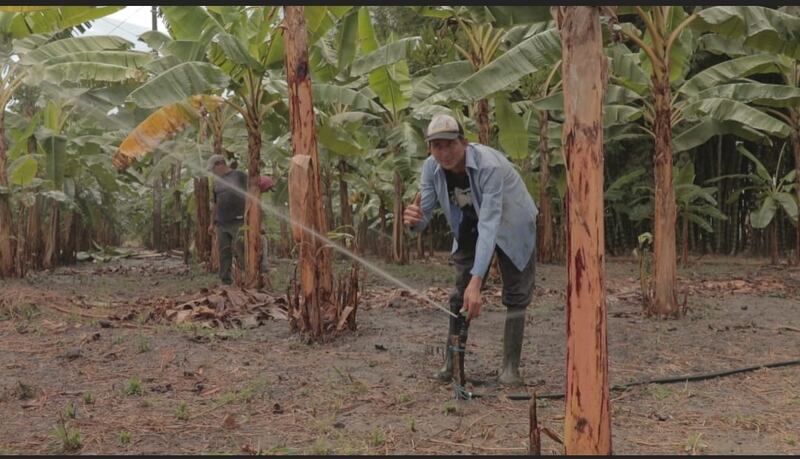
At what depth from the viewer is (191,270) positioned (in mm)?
13336

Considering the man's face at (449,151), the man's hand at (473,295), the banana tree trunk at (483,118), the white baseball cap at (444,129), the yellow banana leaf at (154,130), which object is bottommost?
the man's hand at (473,295)

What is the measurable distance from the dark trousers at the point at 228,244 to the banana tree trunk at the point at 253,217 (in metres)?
0.70

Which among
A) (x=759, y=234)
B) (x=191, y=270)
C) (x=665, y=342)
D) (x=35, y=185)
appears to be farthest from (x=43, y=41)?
(x=759, y=234)

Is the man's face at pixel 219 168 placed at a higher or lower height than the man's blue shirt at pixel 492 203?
higher

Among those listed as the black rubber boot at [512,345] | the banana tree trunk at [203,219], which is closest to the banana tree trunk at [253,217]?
the banana tree trunk at [203,219]

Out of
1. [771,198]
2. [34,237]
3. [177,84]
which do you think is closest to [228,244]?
[177,84]

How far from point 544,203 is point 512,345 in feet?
31.8

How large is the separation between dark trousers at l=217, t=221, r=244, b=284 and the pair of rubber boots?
621 cm

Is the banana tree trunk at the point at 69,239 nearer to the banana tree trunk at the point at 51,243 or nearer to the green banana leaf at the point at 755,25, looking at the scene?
the banana tree trunk at the point at 51,243

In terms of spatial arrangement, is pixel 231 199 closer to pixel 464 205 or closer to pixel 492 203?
pixel 464 205

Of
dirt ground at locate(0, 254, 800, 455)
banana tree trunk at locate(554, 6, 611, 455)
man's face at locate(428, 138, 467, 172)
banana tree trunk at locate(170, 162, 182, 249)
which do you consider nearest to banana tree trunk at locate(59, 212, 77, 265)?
banana tree trunk at locate(170, 162, 182, 249)

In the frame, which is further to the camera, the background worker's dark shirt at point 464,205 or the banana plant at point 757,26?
the banana plant at point 757,26

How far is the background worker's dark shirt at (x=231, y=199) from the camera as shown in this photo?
996 cm

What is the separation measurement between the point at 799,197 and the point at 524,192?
954cm
